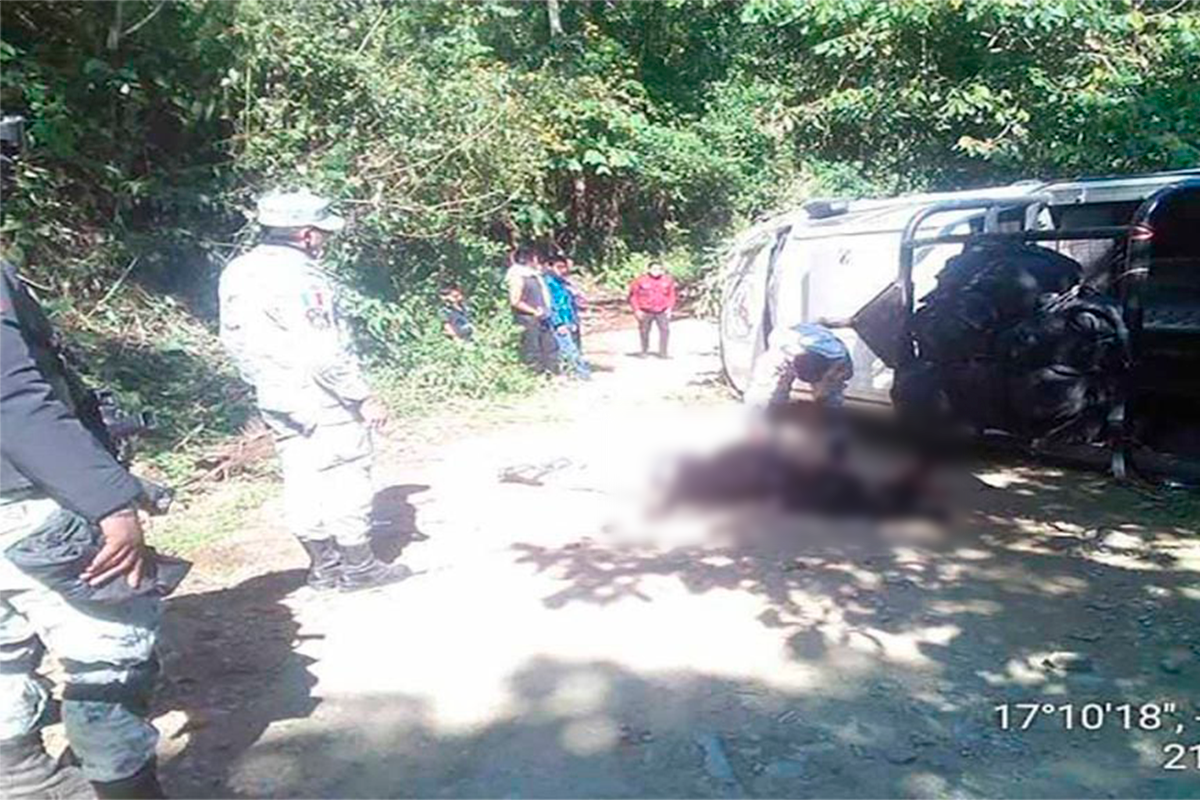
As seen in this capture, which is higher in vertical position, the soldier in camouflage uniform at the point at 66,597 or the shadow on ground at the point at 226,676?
the soldier in camouflage uniform at the point at 66,597

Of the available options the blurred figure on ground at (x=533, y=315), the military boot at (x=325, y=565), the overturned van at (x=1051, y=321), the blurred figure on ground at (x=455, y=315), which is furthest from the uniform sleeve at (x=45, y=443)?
the blurred figure on ground at (x=533, y=315)

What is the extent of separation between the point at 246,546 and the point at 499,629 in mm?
1876

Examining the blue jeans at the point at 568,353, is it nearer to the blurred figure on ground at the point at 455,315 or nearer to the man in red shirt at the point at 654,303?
the blurred figure on ground at the point at 455,315

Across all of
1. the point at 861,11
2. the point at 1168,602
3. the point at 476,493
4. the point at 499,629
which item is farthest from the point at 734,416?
the point at 861,11

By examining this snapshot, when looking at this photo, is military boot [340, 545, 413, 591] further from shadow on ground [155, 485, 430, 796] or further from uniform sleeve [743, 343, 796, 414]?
uniform sleeve [743, 343, 796, 414]

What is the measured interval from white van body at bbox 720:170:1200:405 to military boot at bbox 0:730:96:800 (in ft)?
14.4

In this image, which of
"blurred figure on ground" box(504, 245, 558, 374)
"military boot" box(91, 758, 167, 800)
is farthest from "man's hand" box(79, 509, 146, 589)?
"blurred figure on ground" box(504, 245, 558, 374)

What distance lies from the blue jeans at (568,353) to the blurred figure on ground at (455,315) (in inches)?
36.5

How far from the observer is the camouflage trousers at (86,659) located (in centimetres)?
244

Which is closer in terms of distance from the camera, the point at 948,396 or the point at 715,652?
the point at 715,652

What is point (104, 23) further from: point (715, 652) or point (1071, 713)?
point (1071, 713)

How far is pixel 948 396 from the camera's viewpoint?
566cm

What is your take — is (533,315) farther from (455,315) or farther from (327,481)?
(327,481)

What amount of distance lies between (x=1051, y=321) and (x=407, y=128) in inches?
241
